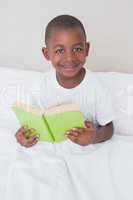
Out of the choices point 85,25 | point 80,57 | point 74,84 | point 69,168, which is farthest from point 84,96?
point 85,25

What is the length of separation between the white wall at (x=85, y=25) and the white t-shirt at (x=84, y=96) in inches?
13.9

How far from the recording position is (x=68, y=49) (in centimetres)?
112

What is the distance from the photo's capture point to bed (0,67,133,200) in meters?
1.00

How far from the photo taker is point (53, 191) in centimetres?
99

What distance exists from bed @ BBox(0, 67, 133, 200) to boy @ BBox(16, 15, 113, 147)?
0.04 meters

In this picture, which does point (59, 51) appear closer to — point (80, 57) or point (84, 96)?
point (80, 57)

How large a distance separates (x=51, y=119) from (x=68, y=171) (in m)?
0.16

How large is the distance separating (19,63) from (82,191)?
2.77 ft

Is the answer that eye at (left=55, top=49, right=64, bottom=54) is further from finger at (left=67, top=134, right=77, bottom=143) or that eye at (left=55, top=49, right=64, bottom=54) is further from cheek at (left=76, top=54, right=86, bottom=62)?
finger at (left=67, top=134, right=77, bottom=143)

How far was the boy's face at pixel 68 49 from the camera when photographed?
3.66 feet

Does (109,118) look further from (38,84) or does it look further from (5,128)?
(5,128)

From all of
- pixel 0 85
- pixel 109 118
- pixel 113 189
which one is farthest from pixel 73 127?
pixel 0 85

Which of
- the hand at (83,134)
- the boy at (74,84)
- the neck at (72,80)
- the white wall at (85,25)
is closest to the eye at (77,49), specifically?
the boy at (74,84)

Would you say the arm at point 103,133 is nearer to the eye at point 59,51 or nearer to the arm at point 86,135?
the arm at point 86,135
